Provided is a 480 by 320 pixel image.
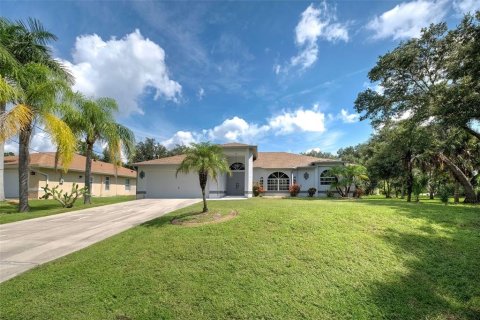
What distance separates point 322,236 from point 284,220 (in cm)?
152

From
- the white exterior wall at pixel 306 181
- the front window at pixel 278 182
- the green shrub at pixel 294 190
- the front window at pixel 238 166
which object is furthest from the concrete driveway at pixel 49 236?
the white exterior wall at pixel 306 181

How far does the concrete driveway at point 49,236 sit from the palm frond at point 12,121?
3789 mm

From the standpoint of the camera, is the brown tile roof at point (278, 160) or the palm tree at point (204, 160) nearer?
the palm tree at point (204, 160)

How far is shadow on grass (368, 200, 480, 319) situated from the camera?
4908 millimetres

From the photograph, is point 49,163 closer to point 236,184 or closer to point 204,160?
point 236,184

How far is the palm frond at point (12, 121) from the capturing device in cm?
1106

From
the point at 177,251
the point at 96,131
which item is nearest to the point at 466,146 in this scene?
the point at 177,251

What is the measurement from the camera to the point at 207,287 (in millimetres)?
5430

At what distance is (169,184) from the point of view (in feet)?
77.6

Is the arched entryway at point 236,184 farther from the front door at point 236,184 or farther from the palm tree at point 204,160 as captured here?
the palm tree at point 204,160

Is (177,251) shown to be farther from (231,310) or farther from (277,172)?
(277,172)

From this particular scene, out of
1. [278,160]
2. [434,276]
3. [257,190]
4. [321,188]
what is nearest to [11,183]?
[257,190]

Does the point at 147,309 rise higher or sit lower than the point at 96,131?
lower

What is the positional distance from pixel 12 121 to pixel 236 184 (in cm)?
1738
